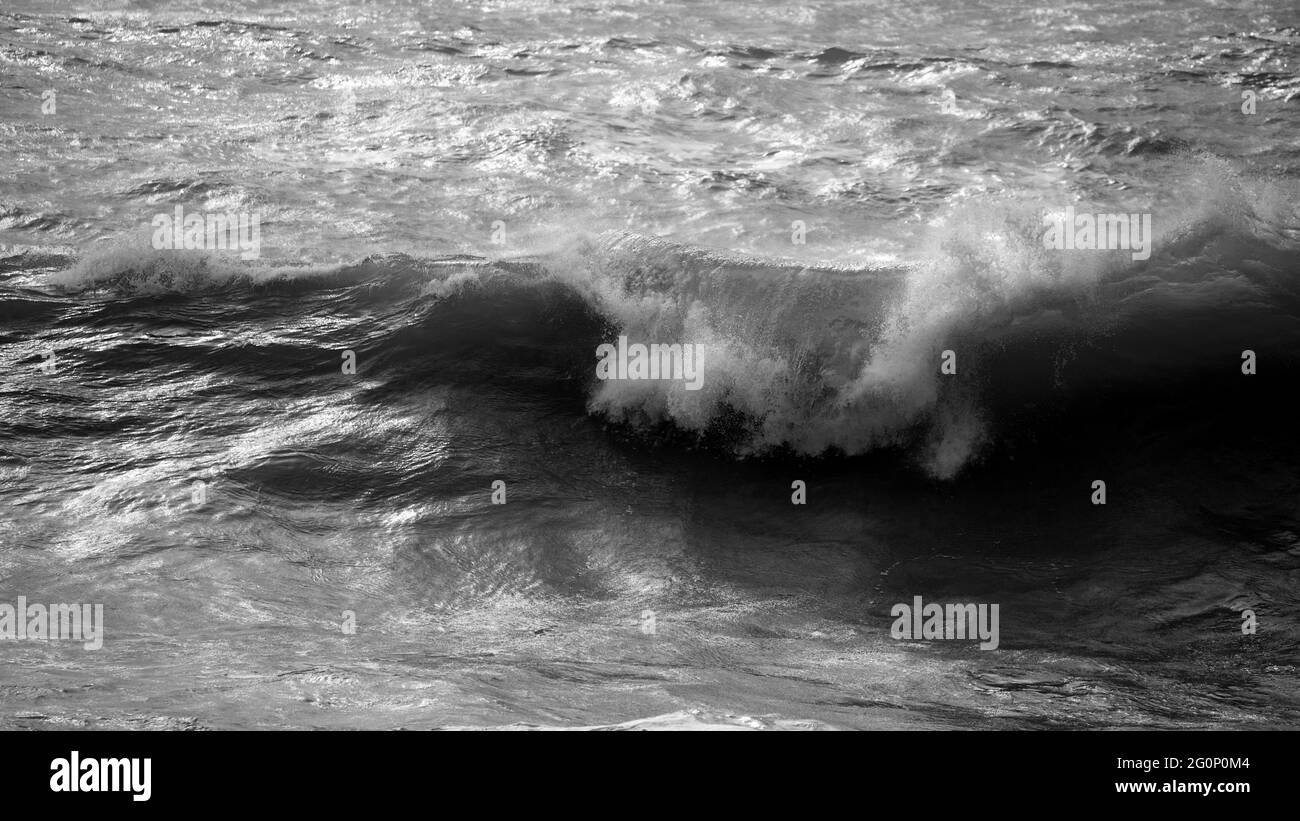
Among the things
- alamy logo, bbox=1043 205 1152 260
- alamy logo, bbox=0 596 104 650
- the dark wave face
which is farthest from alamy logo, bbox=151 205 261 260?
alamy logo, bbox=1043 205 1152 260

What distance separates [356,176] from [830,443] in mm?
5718

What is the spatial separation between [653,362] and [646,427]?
45 cm

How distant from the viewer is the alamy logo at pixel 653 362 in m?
7.83

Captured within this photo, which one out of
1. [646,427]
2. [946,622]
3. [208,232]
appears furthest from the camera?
[208,232]

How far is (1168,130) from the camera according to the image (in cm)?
1235

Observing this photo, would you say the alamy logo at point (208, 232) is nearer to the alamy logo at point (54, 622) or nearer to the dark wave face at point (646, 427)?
the dark wave face at point (646, 427)

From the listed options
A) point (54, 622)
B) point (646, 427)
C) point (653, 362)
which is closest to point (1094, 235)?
point (653, 362)

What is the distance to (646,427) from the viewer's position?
25.6 ft

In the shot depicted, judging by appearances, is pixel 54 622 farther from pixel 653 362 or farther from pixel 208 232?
pixel 208 232

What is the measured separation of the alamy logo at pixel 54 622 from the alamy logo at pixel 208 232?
4.30 m
